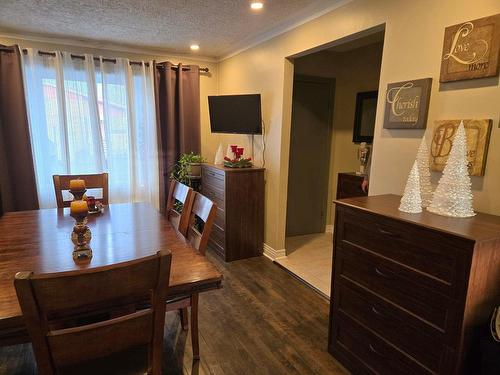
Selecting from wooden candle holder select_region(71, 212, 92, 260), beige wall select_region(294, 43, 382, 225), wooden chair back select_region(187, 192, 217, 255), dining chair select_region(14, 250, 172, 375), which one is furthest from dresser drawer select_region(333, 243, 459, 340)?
beige wall select_region(294, 43, 382, 225)

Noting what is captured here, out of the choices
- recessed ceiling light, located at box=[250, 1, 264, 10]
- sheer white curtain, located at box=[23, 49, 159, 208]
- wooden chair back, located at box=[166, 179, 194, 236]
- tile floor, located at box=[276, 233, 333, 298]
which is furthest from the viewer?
sheer white curtain, located at box=[23, 49, 159, 208]

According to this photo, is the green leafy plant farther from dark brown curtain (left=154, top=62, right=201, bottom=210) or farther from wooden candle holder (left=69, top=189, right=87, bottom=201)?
wooden candle holder (left=69, top=189, right=87, bottom=201)

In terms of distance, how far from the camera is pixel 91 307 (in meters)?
1.02

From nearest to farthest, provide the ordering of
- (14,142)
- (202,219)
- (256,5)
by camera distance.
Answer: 1. (202,219)
2. (256,5)
3. (14,142)

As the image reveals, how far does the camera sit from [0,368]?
70.5 inches

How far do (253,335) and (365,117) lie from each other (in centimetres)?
285

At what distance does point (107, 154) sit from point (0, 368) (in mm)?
2517

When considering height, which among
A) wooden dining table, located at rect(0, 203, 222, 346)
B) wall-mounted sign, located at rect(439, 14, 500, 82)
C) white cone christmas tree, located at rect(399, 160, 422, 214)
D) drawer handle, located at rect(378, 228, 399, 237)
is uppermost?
wall-mounted sign, located at rect(439, 14, 500, 82)

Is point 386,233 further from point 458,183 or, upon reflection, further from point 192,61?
point 192,61

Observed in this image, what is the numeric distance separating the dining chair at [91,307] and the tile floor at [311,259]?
1926 millimetres

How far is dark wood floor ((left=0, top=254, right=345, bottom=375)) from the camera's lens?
1.84 meters

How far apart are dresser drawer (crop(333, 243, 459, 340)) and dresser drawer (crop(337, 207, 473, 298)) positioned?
4 cm

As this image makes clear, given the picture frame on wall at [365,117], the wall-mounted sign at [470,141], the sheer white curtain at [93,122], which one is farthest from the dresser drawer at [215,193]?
the wall-mounted sign at [470,141]

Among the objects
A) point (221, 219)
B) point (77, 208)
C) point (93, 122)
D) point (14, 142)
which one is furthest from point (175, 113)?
point (77, 208)
